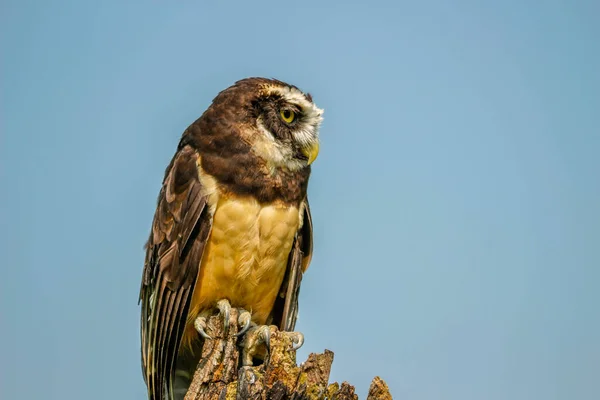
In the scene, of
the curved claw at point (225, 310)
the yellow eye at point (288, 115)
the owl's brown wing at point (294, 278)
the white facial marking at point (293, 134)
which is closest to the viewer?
the curved claw at point (225, 310)

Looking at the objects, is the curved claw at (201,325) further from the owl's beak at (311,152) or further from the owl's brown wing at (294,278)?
the owl's beak at (311,152)

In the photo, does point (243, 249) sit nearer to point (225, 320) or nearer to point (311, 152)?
point (225, 320)

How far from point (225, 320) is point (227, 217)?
84cm

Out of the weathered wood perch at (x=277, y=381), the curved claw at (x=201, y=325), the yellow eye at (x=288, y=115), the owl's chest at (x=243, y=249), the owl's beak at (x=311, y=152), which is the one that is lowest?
the weathered wood perch at (x=277, y=381)

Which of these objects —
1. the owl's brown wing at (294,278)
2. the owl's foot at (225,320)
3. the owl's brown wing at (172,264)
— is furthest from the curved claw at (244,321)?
the owl's brown wing at (294,278)

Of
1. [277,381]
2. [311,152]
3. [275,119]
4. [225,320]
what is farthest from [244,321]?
[275,119]

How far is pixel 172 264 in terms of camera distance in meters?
6.25

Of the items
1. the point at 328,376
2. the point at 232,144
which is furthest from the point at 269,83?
the point at 328,376

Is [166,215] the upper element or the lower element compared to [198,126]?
lower

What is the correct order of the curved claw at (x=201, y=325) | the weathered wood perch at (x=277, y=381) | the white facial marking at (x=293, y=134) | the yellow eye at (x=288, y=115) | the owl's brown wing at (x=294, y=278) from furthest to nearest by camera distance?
the owl's brown wing at (x=294, y=278), the yellow eye at (x=288, y=115), the white facial marking at (x=293, y=134), the curved claw at (x=201, y=325), the weathered wood perch at (x=277, y=381)

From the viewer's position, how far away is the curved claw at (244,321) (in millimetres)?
5992

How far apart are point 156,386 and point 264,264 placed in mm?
1379

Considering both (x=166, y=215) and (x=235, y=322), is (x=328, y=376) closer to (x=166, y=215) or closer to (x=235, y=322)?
(x=235, y=322)

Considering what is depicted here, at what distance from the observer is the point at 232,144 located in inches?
244
